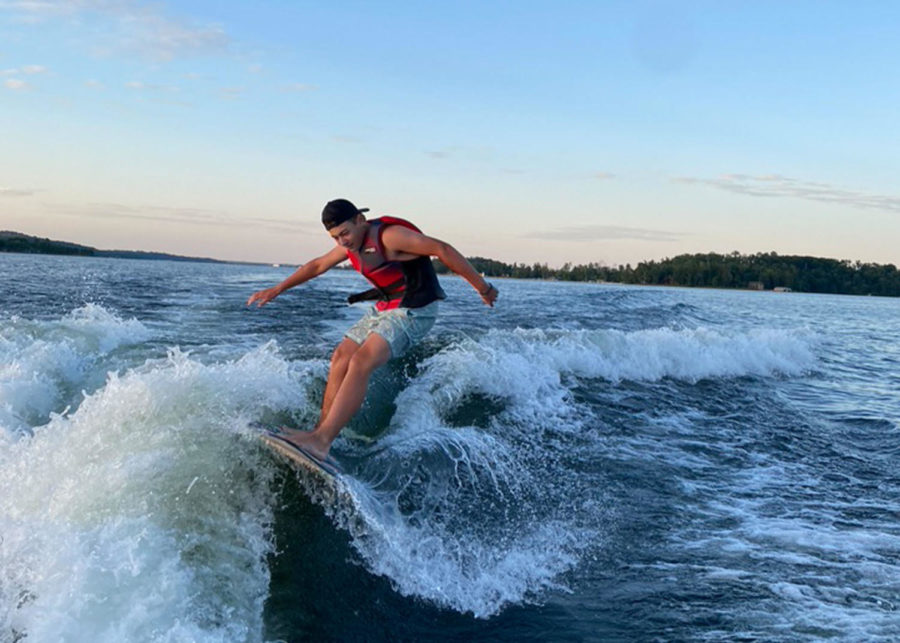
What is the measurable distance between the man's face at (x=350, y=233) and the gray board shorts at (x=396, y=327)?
2.11 ft

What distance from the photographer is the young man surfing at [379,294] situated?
5.72 meters

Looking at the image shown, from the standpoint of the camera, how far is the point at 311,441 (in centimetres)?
543

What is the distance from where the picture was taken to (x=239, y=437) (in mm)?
5227

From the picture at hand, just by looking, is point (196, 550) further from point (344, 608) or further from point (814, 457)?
point (814, 457)

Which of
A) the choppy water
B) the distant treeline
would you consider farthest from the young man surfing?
the distant treeline

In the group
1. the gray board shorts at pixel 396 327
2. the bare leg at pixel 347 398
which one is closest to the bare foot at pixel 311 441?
the bare leg at pixel 347 398

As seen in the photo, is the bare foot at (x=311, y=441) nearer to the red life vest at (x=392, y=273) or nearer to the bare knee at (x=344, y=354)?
the bare knee at (x=344, y=354)

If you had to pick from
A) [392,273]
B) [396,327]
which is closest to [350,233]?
[392,273]

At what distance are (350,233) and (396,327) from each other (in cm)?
86

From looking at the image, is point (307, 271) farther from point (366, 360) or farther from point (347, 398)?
point (347, 398)

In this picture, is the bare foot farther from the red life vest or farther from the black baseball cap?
the black baseball cap

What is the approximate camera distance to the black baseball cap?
586 centimetres

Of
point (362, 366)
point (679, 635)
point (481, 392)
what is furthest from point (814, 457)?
point (362, 366)

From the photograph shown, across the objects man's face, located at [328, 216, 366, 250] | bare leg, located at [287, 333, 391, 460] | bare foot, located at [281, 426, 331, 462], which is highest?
man's face, located at [328, 216, 366, 250]
